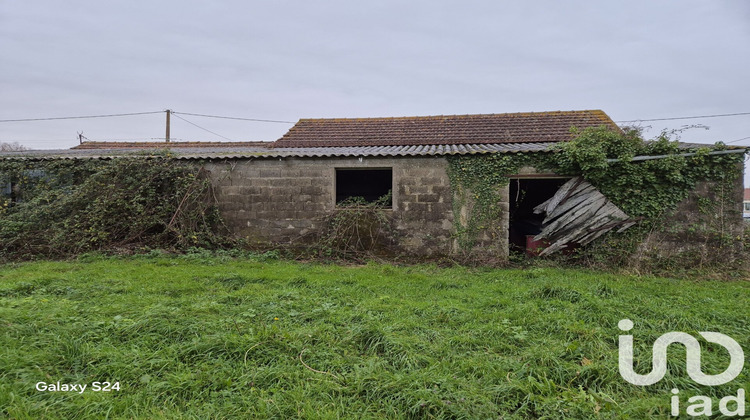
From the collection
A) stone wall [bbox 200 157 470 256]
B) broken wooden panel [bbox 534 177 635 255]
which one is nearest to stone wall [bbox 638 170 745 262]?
broken wooden panel [bbox 534 177 635 255]

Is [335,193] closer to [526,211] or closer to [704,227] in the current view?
[526,211]

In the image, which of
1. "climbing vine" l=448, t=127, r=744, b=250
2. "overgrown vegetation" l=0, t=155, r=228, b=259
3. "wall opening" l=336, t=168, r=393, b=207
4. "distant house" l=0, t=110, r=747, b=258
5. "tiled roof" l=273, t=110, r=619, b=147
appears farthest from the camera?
"wall opening" l=336, t=168, r=393, b=207

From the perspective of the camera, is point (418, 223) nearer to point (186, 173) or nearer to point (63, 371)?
point (186, 173)

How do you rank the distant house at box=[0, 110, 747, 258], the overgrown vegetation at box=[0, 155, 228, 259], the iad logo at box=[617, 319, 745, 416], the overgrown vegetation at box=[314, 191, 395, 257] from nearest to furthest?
the iad logo at box=[617, 319, 745, 416] → the overgrown vegetation at box=[0, 155, 228, 259] → the distant house at box=[0, 110, 747, 258] → the overgrown vegetation at box=[314, 191, 395, 257]

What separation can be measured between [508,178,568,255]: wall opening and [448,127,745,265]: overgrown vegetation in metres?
0.88

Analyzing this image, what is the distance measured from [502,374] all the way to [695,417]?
1.09 m

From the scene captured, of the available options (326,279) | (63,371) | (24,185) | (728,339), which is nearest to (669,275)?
(728,339)

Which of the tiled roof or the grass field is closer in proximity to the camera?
the grass field

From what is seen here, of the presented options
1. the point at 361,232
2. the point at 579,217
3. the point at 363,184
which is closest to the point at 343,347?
the point at 361,232

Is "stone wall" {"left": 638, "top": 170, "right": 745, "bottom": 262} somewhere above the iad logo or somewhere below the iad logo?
above

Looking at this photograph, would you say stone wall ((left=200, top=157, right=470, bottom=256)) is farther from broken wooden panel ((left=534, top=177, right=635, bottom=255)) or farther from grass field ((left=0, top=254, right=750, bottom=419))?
grass field ((left=0, top=254, right=750, bottom=419))

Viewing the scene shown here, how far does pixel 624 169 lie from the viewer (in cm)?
649

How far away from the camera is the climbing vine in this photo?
6293 millimetres

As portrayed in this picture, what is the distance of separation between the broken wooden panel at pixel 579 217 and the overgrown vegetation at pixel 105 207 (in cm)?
722
